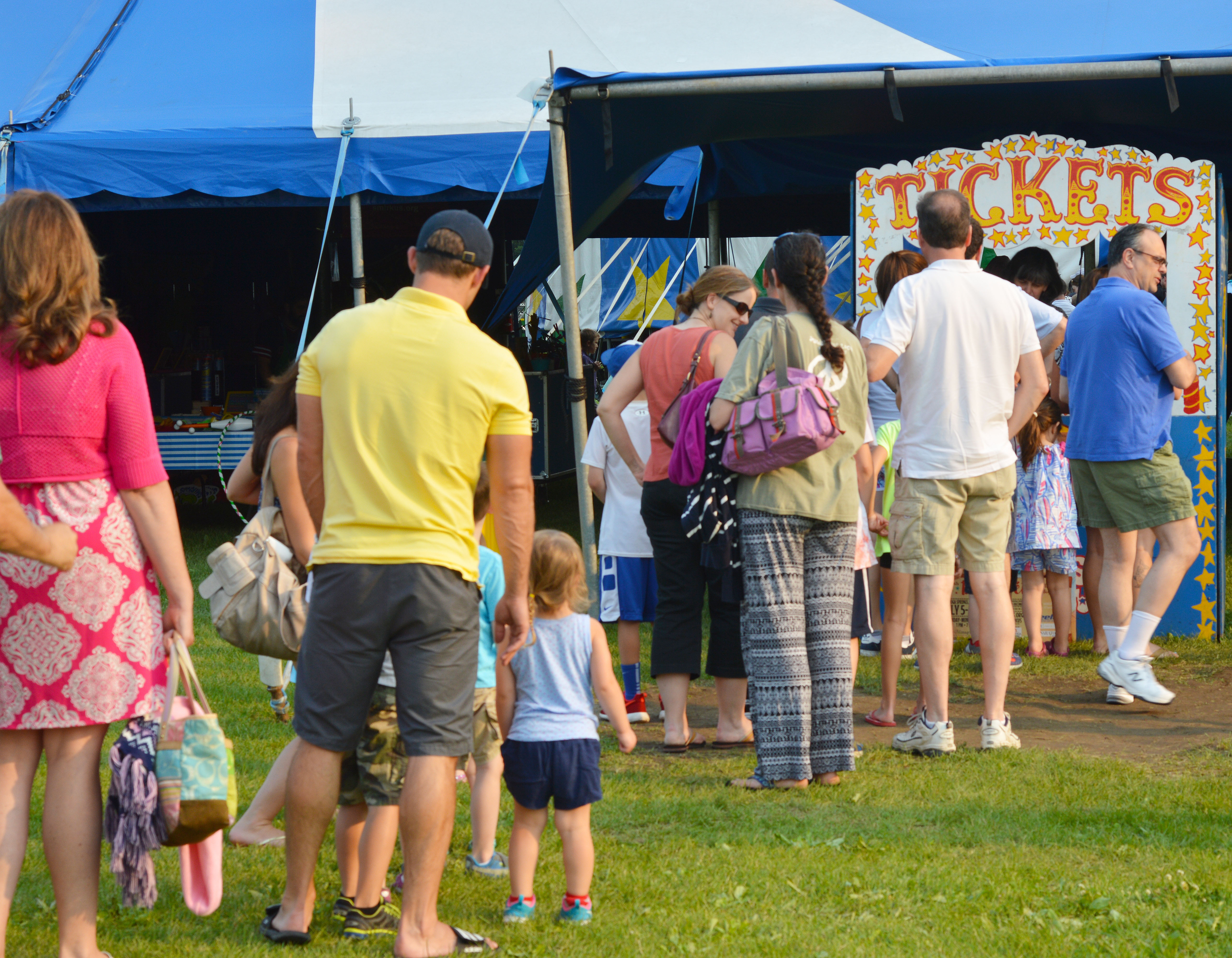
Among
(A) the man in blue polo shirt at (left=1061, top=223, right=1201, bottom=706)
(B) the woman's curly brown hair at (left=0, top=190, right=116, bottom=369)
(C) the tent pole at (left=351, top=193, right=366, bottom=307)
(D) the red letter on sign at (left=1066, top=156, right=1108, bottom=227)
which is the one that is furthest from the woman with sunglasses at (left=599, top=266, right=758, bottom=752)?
(C) the tent pole at (left=351, top=193, right=366, bottom=307)

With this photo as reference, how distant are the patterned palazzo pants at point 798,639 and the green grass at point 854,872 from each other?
5.5 inches

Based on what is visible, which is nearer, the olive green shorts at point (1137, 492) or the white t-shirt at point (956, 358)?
the white t-shirt at point (956, 358)

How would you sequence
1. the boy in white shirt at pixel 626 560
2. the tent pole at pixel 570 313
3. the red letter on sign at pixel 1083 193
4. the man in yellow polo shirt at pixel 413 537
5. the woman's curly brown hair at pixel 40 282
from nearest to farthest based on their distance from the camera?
the woman's curly brown hair at pixel 40 282
the man in yellow polo shirt at pixel 413 537
the boy in white shirt at pixel 626 560
the tent pole at pixel 570 313
the red letter on sign at pixel 1083 193

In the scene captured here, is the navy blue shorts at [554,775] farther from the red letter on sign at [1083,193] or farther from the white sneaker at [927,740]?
the red letter on sign at [1083,193]

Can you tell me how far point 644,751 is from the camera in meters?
4.85

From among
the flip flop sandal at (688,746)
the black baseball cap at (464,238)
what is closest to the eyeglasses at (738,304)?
the flip flop sandal at (688,746)

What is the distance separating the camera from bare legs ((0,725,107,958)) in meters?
2.76

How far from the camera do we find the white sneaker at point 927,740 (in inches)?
182

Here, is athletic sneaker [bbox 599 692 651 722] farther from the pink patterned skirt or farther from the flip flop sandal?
the pink patterned skirt

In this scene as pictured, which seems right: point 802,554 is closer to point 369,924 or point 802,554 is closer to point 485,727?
point 485,727

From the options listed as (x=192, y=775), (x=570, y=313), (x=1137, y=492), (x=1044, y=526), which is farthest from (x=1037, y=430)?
(x=192, y=775)

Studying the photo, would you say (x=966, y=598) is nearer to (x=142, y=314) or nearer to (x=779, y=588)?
(x=779, y=588)

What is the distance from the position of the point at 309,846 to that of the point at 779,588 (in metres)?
1.82

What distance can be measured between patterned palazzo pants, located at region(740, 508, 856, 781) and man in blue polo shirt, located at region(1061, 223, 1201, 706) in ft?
4.97
